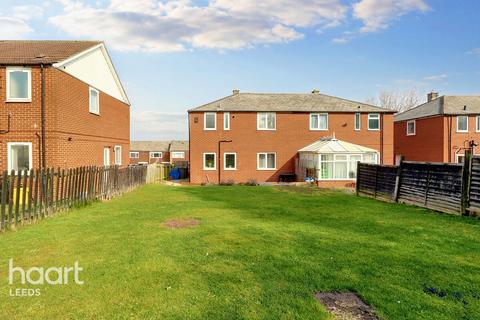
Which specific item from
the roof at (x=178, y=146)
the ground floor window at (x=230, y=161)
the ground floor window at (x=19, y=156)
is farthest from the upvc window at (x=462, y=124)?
the roof at (x=178, y=146)

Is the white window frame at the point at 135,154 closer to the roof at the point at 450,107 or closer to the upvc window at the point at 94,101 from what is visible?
the upvc window at the point at 94,101

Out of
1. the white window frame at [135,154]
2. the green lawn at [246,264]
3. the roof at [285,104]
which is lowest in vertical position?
the green lawn at [246,264]

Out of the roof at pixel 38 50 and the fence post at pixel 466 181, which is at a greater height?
the roof at pixel 38 50

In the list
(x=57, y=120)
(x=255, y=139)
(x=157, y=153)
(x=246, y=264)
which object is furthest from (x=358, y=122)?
(x=157, y=153)

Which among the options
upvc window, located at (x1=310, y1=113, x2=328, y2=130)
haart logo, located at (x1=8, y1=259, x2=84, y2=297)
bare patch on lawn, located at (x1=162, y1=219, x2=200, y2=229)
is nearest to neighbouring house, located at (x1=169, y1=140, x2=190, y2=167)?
upvc window, located at (x1=310, y1=113, x2=328, y2=130)

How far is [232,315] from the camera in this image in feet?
12.9

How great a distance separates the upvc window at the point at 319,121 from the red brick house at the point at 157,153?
4608 centimetres

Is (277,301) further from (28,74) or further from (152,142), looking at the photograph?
(152,142)

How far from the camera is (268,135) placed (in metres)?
27.6

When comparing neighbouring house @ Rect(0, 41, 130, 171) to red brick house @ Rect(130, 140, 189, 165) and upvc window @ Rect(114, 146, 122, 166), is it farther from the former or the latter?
red brick house @ Rect(130, 140, 189, 165)

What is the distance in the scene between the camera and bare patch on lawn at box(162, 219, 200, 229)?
28.9ft

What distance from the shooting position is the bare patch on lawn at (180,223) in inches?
347

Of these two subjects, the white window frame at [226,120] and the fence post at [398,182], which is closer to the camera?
the fence post at [398,182]

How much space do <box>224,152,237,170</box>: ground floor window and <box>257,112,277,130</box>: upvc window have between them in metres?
3.36
